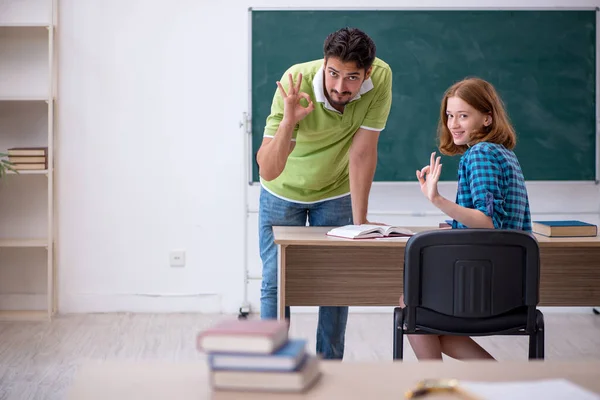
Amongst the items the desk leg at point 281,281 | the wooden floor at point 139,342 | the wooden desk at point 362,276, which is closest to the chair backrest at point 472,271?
the desk leg at point 281,281

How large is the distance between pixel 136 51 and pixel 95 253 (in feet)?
4.34

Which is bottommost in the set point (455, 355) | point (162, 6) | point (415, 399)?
point (455, 355)

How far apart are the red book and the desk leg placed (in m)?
1.53

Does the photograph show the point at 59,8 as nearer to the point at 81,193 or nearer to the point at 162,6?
the point at 162,6

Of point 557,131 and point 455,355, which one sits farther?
point 557,131

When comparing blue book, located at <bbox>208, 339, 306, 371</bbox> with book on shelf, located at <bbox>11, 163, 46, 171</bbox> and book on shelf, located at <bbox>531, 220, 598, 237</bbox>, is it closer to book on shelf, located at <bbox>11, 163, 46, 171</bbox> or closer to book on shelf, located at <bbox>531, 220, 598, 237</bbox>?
book on shelf, located at <bbox>531, 220, 598, 237</bbox>

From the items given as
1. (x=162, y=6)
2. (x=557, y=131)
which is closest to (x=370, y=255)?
(x=557, y=131)

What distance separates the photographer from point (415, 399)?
1010mm

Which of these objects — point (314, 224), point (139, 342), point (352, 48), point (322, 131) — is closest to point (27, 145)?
point (139, 342)

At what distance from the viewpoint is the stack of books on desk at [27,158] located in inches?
174

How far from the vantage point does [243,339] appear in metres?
1.02

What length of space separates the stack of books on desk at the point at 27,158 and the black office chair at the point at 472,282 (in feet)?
9.92

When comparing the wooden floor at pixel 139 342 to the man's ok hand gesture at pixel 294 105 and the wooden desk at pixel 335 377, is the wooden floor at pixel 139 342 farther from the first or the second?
the wooden desk at pixel 335 377

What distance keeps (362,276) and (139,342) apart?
1569 millimetres
